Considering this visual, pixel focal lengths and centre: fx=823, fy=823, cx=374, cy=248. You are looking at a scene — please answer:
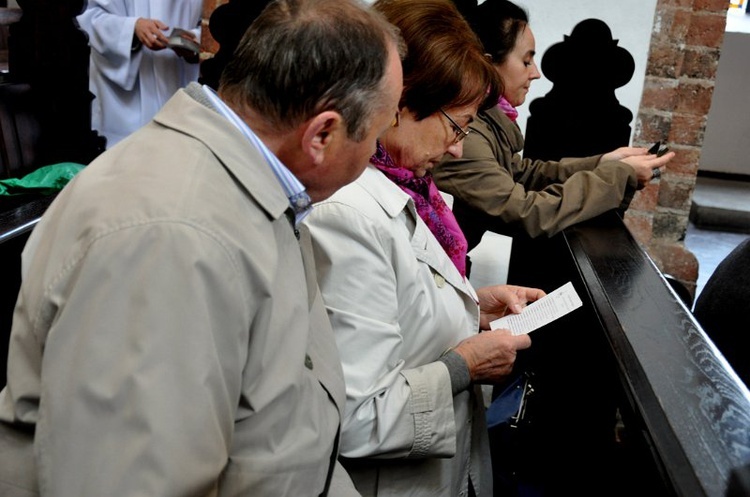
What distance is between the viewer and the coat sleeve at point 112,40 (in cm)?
303

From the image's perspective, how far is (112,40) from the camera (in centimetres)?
305

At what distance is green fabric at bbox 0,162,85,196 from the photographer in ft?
7.40

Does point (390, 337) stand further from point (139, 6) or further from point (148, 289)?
point (139, 6)

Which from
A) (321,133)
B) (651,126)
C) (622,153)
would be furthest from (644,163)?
(321,133)

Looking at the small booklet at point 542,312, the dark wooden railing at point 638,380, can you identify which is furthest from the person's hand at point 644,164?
the small booklet at point 542,312

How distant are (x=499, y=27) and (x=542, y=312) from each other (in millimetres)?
988

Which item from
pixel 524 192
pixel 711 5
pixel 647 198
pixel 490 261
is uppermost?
pixel 711 5

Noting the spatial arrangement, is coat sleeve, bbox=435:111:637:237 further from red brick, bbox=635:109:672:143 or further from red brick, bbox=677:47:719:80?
red brick, bbox=677:47:719:80

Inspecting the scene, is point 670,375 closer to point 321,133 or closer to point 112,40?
point 321,133

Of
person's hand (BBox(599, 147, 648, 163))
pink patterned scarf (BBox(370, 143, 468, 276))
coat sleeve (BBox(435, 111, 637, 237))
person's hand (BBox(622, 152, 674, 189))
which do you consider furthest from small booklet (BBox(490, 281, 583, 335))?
person's hand (BBox(599, 147, 648, 163))

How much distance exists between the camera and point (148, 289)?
79 centimetres

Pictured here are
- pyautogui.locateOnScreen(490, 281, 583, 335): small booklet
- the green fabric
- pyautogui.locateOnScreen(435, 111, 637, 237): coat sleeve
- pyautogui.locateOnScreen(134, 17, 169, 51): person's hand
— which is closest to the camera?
pyautogui.locateOnScreen(490, 281, 583, 335): small booklet

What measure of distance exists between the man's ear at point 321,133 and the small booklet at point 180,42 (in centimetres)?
212

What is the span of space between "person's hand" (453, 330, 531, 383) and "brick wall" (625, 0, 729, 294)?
1673mm
